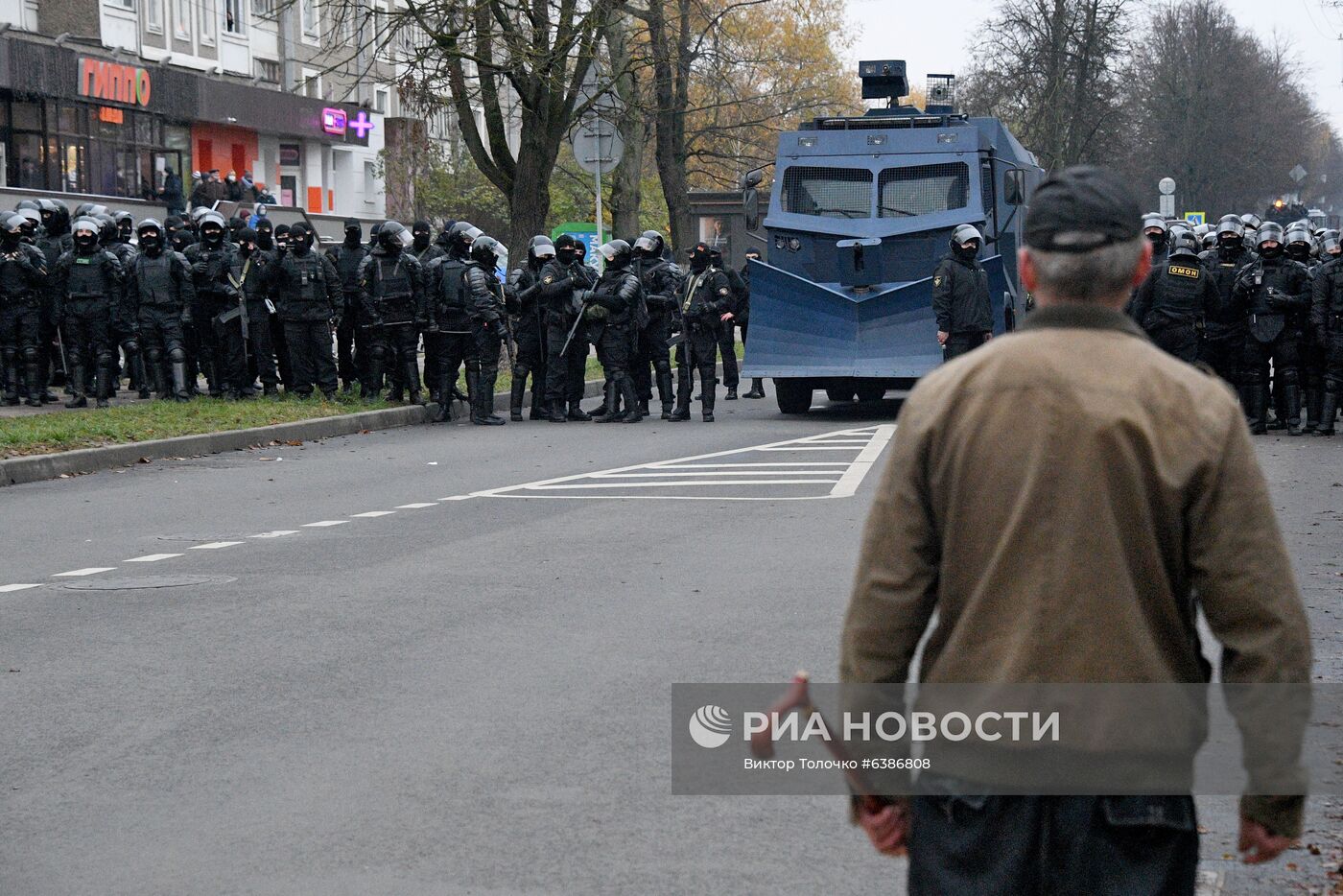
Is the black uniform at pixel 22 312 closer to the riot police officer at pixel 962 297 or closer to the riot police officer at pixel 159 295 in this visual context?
the riot police officer at pixel 159 295

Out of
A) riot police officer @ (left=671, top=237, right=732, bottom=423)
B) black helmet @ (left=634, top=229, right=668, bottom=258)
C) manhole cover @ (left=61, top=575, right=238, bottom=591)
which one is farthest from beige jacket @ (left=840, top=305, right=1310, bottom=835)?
black helmet @ (left=634, top=229, right=668, bottom=258)

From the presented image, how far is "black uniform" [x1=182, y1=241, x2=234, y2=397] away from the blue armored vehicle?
6.03 meters

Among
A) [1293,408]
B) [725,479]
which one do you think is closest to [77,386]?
[725,479]

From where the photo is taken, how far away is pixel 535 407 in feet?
71.8

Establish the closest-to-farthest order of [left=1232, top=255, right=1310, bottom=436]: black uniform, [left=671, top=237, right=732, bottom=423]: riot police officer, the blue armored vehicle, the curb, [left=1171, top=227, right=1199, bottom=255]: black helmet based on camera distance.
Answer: the curb, [left=1232, top=255, right=1310, bottom=436]: black uniform, [left=1171, top=227, right=1199, bottom=255]: black helmet, the blue armored vehicle, [left=671, top=237, right=732, bottom=423]: riot police officer

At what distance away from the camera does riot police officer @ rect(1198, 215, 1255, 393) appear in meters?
19.2

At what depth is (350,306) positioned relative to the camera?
2220cm

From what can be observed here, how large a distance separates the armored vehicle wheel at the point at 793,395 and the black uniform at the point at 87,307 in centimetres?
736

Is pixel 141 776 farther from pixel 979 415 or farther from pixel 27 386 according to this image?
A: pixel 27 386

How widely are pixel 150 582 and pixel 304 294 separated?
11915 millimetres

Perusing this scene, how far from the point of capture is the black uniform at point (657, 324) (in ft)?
69.6

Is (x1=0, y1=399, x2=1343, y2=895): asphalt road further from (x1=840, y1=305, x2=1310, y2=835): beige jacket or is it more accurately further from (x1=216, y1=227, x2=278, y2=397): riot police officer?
(x1=216, y1=227, x2=278, y2=397): riot police officer

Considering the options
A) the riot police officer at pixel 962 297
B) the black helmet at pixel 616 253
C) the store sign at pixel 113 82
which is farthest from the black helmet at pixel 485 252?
the store sign at pixel 113 82

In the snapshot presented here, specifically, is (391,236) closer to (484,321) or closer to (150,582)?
(484,321)
